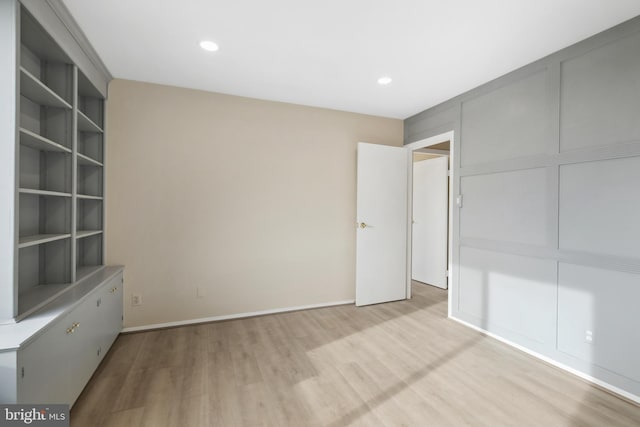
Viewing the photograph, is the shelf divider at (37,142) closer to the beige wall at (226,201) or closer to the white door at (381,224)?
the beige wall at (226,201)

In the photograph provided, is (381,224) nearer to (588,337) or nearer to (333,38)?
(588,337)

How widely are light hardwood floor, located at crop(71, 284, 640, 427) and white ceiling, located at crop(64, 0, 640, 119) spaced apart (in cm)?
254

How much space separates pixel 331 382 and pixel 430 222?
11.4ft

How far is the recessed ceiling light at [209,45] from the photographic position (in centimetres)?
230

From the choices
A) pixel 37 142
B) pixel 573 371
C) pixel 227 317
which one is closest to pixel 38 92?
pixel 37 142

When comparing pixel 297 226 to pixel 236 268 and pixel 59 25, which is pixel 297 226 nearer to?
pixel 236 268

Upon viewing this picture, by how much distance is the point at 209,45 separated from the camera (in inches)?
92.3

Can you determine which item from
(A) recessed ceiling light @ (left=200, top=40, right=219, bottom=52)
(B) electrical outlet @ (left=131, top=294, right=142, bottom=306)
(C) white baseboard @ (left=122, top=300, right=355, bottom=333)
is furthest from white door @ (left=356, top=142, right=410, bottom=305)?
(B) electrical outlet @ (left=131, top=294, right=142, bottom=306)

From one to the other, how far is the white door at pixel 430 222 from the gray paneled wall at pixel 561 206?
150cm

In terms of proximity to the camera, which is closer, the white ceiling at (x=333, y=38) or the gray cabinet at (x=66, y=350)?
the gray cabinet at (x=66, y=350)

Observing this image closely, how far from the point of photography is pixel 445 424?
171 cm

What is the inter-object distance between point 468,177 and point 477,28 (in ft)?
5.00

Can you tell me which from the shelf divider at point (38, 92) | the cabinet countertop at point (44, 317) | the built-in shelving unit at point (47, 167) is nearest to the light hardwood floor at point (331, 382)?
the cabinet countertop at point (44, 317)

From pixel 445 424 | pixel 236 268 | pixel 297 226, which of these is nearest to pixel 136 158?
pixel 236 268
